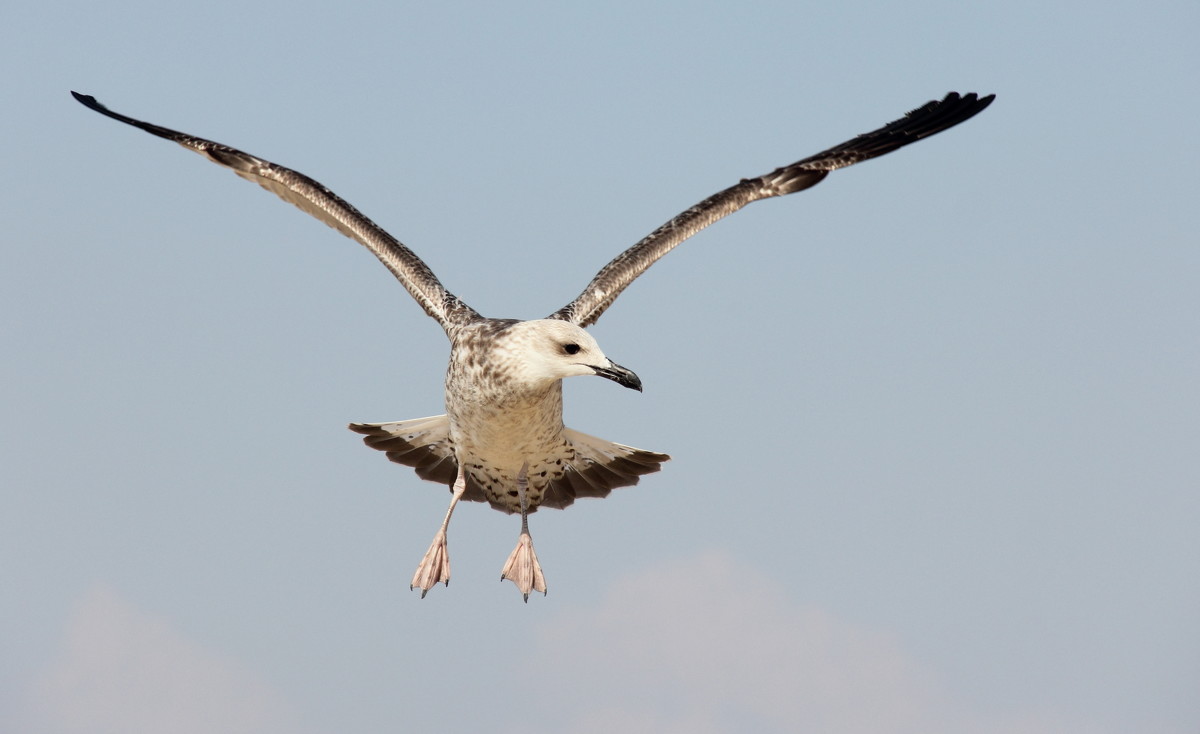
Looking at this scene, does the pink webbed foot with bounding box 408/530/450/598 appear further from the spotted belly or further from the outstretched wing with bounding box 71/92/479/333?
the outstretched wing with bounding box 71/92/479/333

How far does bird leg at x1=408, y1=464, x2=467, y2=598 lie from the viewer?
17.0 meters

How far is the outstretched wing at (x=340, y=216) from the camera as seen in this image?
17.6 metres

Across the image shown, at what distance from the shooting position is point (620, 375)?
14656 mm

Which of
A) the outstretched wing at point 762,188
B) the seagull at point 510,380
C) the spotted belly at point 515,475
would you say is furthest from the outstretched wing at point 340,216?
the spotted belly at point 515,475

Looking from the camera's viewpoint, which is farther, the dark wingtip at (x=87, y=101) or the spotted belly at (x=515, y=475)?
the dark wingtip at (x=87, y=101)

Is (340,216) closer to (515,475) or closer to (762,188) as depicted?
(515,475)

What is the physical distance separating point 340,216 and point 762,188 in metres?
5.62

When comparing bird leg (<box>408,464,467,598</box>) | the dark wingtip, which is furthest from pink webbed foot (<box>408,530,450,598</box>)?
the dark wingtip

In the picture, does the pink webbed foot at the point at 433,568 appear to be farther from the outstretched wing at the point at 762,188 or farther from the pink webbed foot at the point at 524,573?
the outstretched wing at the point at 762,188

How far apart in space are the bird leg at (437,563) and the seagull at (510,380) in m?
0.01

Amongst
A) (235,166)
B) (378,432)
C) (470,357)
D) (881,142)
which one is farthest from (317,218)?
(881,142)

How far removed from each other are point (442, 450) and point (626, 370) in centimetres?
413

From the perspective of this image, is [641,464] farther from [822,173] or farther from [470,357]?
[822,173]

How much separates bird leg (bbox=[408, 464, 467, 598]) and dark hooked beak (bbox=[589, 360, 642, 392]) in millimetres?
3001
